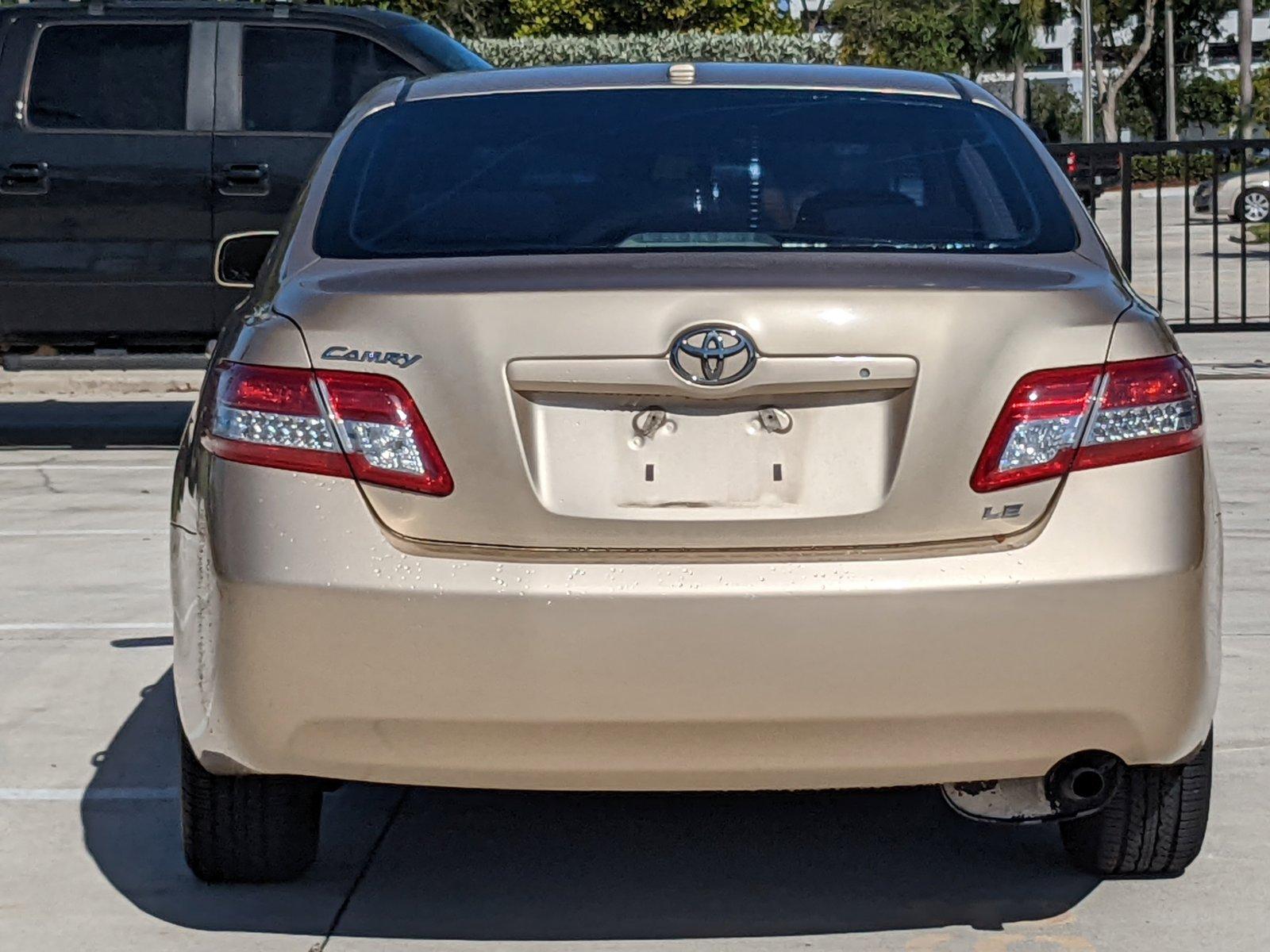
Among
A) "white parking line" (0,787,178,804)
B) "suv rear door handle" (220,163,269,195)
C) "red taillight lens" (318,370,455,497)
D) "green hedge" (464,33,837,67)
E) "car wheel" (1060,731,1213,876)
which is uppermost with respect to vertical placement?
"green hedge" (464,33,837,67)

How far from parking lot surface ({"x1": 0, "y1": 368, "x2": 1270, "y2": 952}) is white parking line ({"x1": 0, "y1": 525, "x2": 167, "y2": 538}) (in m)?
2.49

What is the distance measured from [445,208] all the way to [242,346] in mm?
573

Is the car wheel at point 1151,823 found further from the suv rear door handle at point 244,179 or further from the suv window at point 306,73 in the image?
the suv window at point 306,73

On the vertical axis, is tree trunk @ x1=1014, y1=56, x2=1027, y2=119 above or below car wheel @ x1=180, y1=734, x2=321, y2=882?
above

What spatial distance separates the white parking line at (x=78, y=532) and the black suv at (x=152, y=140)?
2.04 metres

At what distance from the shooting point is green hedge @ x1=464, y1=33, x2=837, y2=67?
115 feet

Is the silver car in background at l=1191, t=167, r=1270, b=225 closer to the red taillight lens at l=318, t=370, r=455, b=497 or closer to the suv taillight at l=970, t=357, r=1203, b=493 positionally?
the suv taillight at l=970, t=357, r=1203, b=493

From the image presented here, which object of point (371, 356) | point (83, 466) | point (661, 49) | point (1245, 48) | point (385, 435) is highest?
point (1245, 48)

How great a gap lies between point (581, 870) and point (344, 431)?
3.85 ft

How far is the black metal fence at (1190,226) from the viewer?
12.4 m

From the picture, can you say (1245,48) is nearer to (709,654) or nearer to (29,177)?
(29,177)

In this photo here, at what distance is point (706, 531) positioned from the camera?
3.21m

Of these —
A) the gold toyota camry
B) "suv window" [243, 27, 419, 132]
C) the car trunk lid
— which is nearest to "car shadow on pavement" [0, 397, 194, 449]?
"suv window" [243, 27, 419, 132]

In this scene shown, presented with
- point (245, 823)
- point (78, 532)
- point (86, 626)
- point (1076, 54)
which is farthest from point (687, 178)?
point (1076, 54)
